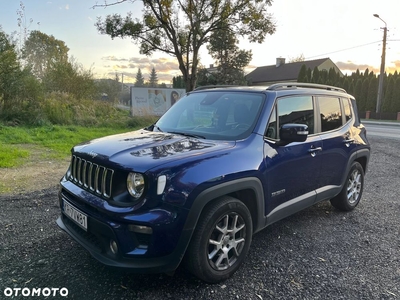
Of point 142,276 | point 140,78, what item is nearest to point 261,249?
point 142,276

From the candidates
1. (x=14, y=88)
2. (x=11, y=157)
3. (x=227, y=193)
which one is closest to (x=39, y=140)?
(x=11, y=157)

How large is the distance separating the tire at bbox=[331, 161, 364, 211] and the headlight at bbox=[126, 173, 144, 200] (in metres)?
3.29

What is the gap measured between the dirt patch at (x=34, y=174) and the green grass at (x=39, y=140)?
0.22 m

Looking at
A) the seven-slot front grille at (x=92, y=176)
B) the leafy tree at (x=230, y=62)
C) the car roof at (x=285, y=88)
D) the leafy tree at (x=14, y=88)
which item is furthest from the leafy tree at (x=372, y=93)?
the seven-slot front grille at (x=92, y=176)

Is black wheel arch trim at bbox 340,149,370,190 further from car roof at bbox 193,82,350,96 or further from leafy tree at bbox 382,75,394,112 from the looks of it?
leafy tree at bbox 382,75,394,112

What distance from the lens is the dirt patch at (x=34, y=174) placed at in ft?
17.6

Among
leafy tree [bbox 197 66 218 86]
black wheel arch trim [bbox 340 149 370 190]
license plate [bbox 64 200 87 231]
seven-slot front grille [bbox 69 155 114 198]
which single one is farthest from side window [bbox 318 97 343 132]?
leafy tree [bbox 197 66 218 86]

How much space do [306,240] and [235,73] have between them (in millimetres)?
36282

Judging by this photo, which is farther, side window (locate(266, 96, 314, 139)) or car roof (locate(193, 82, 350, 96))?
car roof (locate(193, 82, 350, 96))

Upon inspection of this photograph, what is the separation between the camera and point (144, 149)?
2.74m

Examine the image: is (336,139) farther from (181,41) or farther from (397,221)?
(181,41)

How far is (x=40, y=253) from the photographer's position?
125 inches

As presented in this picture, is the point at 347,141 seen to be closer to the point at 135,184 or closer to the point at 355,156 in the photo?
the point at 355,156

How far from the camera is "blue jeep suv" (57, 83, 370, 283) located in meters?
2.34
